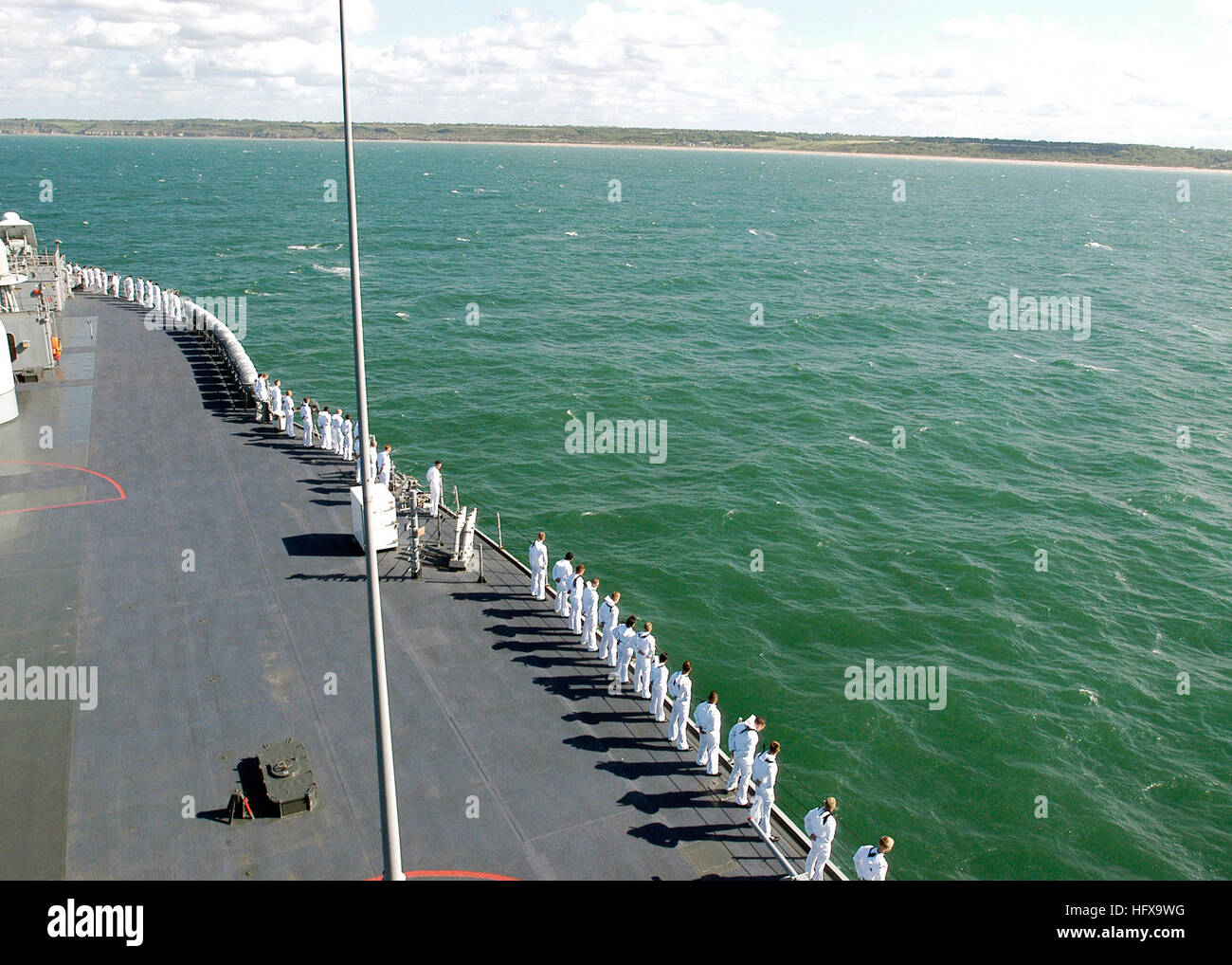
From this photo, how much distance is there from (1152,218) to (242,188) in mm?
198415

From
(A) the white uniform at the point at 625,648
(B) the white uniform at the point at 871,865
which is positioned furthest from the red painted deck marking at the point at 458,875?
(A) the white uniform at the point at 625,648

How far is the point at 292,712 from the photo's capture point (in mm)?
19219

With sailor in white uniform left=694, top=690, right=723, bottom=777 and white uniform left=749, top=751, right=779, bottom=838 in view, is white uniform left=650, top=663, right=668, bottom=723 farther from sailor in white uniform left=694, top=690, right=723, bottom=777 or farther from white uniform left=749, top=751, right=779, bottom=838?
white uniform left=749, top=751, right=779, bottom=838

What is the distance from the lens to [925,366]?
65625 millimetres

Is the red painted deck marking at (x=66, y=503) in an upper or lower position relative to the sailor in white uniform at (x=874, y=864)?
upper

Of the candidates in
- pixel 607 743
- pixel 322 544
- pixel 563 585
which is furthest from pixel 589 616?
pixel 322 544

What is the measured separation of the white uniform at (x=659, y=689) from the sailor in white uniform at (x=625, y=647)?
2.37 feet

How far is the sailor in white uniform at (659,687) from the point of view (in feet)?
63.1

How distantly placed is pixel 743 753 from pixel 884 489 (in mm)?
30371

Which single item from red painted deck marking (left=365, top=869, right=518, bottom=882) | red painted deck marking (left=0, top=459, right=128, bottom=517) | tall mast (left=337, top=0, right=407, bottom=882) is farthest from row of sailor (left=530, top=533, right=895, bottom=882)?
red painted deck marking (left=0, top=459, right=128, bottom=517)

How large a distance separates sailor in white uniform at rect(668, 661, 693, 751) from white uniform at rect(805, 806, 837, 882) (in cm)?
377

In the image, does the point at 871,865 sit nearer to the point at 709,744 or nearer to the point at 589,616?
the point at 709,744

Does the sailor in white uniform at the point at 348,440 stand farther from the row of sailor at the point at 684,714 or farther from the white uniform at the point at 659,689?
the white uniform at the point at 659,689

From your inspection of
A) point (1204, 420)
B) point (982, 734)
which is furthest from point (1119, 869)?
point (1204, 420)
